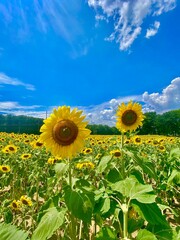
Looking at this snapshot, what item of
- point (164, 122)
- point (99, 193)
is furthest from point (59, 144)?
point (164, 122)

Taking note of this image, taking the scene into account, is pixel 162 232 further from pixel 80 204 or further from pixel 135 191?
pixel 80 204

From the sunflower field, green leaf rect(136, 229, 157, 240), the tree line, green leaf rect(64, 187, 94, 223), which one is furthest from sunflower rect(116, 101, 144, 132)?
the tree line

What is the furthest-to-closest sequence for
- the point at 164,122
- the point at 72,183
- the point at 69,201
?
the point at 164,122 < the point at 72,183 < the point at 69,201

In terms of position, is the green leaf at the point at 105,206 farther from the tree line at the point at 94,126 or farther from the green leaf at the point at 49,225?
the tree line at the point at 94,126

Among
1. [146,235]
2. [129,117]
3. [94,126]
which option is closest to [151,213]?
[146,235]

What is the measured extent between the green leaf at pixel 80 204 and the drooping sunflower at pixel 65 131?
58 cm

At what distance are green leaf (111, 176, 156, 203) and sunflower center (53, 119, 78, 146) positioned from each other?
0.86 metres

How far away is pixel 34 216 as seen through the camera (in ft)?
12.8

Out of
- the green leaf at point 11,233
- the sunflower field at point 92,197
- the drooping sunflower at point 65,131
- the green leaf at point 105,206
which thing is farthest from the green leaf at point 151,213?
the green leaf at point 11,233

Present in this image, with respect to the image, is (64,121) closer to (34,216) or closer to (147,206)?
(147,206)

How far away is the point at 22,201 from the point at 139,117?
2172 millimetres

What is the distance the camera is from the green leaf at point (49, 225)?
185 cm

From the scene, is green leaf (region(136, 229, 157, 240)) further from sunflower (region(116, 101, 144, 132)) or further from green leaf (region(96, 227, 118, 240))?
sunflower (region(116, 101, 144, 132))

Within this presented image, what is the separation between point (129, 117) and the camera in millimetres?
4348
